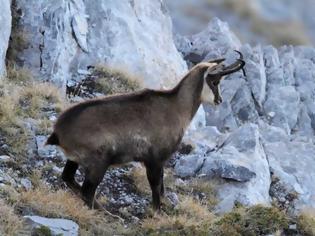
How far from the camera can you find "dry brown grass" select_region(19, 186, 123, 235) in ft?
34.0

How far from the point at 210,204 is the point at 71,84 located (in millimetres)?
5300

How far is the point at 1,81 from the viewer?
49.4 feet

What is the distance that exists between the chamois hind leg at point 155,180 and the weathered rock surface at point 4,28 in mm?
5598

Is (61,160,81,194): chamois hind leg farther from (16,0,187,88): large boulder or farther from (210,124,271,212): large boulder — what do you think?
(16,0,187,88): large boulder

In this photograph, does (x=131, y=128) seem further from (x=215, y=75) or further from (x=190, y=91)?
(x=215, y=75)

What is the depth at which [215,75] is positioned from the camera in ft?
39.7

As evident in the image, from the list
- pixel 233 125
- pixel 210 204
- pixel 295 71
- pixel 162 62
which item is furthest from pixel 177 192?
pixel 295 71

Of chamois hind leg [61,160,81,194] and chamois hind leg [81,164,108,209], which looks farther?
chamois hind leg [61,160,81,194]

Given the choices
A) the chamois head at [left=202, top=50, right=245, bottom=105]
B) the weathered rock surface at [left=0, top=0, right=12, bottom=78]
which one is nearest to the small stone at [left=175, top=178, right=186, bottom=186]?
the chamois head at [left=202, top=50, right=245, bottom=105]

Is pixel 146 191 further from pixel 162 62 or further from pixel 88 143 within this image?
pixel 162 62

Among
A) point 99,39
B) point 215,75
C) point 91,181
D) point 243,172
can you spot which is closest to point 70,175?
point 91,181

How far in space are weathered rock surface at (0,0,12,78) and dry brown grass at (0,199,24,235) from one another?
255 inches

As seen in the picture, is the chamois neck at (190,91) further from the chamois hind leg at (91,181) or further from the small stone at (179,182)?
the small stone at (179,182)

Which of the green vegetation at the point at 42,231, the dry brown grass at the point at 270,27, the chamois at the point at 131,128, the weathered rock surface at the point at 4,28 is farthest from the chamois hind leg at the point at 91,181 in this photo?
the dry brown grass at the point at 270,27
